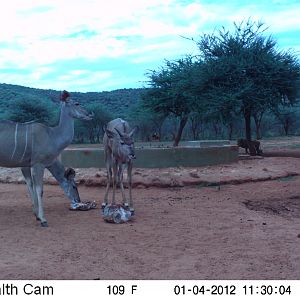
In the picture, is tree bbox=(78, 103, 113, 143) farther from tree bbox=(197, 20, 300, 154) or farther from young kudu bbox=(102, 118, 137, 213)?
young kudu bbox=(102, 118, 137, 213)

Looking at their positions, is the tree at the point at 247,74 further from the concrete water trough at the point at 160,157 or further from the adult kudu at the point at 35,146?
the adult kudu at the point at 35,146

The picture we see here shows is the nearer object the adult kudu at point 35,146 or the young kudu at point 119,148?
the adult kudu at point 35,146

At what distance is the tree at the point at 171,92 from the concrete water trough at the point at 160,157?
22.6 feet

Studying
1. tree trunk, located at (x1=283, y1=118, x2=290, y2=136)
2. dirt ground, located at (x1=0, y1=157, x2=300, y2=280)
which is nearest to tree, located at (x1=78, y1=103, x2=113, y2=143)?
tree trunk, located at (x1=283, y1=118, x2=290, y2=136)

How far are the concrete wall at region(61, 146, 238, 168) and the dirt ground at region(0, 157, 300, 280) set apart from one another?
1.21m

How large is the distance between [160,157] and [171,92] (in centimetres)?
860

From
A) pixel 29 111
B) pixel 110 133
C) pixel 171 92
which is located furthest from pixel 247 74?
→ pixel 29 111

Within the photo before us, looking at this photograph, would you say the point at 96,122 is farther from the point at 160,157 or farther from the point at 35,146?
the point at 35,146

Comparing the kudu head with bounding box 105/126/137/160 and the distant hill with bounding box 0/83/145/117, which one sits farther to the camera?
the distant hill with bounding box 0/83/145/117

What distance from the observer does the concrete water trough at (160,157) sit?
16.9 m

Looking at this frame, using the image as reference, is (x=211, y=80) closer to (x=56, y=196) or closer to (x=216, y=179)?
(x=216, y=179)

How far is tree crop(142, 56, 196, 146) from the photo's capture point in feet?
81.1

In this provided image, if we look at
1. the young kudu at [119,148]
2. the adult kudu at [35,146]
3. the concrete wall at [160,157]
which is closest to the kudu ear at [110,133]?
the young kudu at [119,148]
